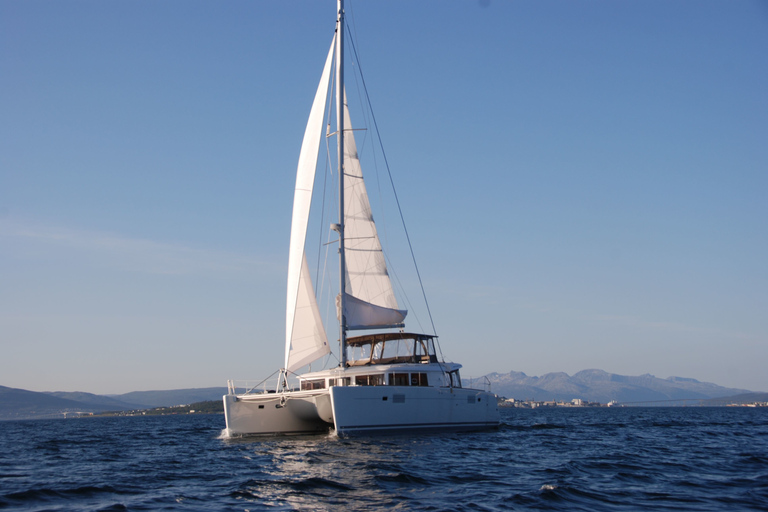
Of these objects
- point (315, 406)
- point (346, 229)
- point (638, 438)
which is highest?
point (346, 229)

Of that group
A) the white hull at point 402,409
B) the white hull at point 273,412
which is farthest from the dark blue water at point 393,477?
the white hull at point 273,412

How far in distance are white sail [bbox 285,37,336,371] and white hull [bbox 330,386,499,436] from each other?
370 centimetres

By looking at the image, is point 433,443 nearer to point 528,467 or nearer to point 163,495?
point 528,467

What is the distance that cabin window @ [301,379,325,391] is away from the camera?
23.9 metres

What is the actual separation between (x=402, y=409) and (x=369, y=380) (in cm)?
182

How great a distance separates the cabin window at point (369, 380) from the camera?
2241 cm

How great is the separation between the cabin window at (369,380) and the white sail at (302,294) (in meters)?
1.79

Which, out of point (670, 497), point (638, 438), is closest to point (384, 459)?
point (670, 497)

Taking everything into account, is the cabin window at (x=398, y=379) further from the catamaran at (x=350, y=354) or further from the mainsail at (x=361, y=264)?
the mainsail at (x=361, y=264)

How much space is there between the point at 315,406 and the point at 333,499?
432 inches

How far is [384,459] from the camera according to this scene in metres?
15.9

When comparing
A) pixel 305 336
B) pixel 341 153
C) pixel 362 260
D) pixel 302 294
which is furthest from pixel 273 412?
pixel 341 153

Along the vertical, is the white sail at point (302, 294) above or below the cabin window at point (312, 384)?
above

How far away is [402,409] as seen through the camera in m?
21.4
